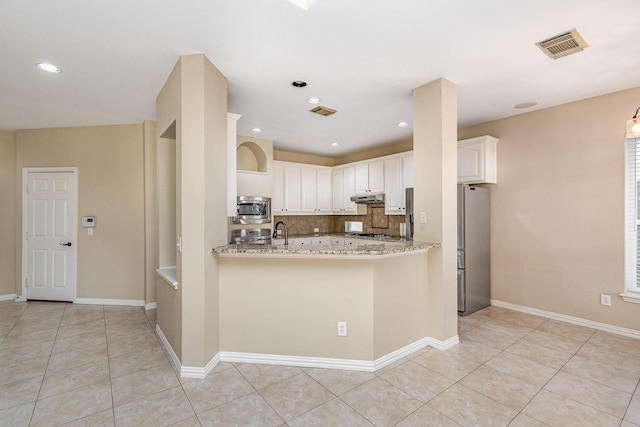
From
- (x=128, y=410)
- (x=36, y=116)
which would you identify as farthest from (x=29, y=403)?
(x=36, y=116)

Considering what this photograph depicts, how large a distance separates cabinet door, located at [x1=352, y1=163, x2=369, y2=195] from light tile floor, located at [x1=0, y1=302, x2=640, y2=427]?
3.14 m

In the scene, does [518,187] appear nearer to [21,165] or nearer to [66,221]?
[66,221]

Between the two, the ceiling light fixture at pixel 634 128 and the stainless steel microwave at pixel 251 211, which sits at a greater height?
the ceiling light fixture at pixel 634 128

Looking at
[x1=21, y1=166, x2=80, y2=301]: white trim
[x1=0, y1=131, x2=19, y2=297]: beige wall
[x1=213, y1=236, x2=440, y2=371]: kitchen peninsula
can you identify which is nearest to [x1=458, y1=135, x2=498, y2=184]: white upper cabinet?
[x1=213, y1=236, x2=440, y2=371]: kitchen peninsula

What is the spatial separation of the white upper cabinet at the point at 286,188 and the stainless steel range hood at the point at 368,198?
3.59 ft

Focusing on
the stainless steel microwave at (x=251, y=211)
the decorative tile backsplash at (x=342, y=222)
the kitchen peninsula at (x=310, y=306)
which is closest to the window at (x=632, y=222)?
the kitchen peninsula at (x=310, y=306)

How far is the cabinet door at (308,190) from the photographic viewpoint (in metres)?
6.04

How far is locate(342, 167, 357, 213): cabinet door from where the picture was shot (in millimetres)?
6051

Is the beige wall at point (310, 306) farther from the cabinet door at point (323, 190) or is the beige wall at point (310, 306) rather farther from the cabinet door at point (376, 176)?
the cabinet door at point (323, 190)

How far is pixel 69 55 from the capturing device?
8.19 ft

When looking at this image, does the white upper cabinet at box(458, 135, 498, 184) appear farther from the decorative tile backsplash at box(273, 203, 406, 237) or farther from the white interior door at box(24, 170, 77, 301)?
the white interior door at box(24, 170, 77, 301)

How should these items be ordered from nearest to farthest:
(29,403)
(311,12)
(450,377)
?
(311,12), (29,403), (450,377)

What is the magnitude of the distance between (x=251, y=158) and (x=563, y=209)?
4608mm

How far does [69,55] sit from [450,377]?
401 cm
